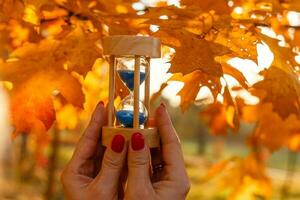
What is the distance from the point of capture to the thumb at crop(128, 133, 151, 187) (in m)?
1.09

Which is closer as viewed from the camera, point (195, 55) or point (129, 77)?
point (195, 55)

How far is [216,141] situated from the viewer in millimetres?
9477

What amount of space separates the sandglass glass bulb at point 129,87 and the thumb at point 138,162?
117mm

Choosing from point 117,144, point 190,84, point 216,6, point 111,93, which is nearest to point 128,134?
point 117,144

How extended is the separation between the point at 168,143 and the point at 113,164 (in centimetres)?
13

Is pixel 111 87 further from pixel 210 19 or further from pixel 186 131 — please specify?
pixel 186 131

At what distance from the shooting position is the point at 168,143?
3.85ft

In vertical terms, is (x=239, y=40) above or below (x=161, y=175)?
above

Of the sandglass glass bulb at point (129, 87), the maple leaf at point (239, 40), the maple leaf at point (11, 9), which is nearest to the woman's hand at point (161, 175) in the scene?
the sandglass glass bulb at point (129, 87)

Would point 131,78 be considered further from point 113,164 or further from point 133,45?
point 113,164

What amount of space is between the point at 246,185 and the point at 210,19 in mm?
1478

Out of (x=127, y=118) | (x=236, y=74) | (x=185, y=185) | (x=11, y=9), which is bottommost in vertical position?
(x=185, y=185)

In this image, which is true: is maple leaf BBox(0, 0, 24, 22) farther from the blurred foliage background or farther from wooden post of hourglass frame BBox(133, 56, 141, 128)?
wooden post of hourglass frame BBox(133, 56, 141, 128)

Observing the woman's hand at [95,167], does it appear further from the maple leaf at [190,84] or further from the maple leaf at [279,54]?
the maple leaf at [279,54]
